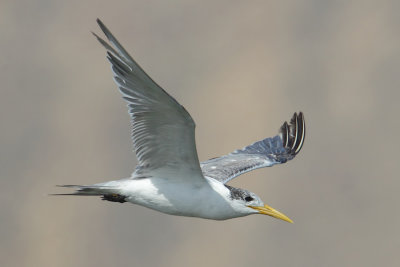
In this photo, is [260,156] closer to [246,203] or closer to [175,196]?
[246,203]

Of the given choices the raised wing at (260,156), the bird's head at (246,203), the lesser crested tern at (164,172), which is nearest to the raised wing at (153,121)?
the lesser crested tern at (164,172)

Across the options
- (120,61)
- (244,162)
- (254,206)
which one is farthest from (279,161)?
(120,61)

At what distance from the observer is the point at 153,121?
33.2 feet

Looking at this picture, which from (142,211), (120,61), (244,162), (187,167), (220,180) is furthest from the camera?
(142,211)

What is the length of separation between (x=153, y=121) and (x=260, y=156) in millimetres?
4841

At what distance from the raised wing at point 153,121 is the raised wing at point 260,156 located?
6.35ft

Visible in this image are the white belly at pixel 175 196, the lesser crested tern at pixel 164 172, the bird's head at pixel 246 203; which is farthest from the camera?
the bird's head at pixel 246 203

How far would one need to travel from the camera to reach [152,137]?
10.4 metres

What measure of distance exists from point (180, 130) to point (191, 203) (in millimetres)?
1385

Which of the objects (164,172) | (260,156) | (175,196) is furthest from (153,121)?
(260,156)

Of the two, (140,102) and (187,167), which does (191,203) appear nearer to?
(187,167)

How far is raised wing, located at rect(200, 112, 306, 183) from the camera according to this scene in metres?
13.0

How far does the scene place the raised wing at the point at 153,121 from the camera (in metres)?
9.30

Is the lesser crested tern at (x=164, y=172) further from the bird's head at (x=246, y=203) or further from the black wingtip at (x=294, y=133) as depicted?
the black wingtip at (x=294, y=133)
